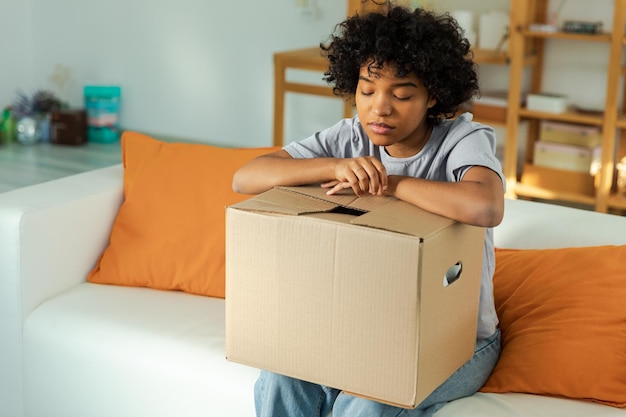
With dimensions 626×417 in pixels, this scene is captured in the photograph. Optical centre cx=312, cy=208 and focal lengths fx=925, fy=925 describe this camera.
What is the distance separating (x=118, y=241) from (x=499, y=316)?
0.91 m

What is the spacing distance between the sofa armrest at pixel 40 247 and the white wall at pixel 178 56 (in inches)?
117

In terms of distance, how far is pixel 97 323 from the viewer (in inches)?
76.6

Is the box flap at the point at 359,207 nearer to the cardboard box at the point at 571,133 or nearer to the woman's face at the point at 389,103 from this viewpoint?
the woman's face at the point at 389,103

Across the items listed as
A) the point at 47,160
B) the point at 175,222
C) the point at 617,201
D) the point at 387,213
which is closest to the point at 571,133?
the point at 617,201

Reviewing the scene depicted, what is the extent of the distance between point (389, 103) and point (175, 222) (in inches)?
31.0

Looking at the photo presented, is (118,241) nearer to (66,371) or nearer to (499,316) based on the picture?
(66,371)

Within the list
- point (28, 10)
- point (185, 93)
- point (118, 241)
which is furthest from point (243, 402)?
point (28, 10)

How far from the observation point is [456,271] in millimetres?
1481

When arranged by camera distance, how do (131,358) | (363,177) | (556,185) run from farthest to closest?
1. (556,185)
2. (131,358)
3. (363,177)

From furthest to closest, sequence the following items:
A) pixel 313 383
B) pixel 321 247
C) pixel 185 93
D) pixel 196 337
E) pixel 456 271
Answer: pixel 185 93 < pixel 196 337 < pixel 313 383 < pixel 456 271 < pixel 321 247

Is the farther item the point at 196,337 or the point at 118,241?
the point at 118,241

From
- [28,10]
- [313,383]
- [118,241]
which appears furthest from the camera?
[28,10]

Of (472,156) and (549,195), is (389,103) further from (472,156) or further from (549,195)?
(549,195)

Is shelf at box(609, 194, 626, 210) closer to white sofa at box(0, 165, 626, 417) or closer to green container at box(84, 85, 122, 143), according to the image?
white sofa at box(0, 165, 626, 417)
